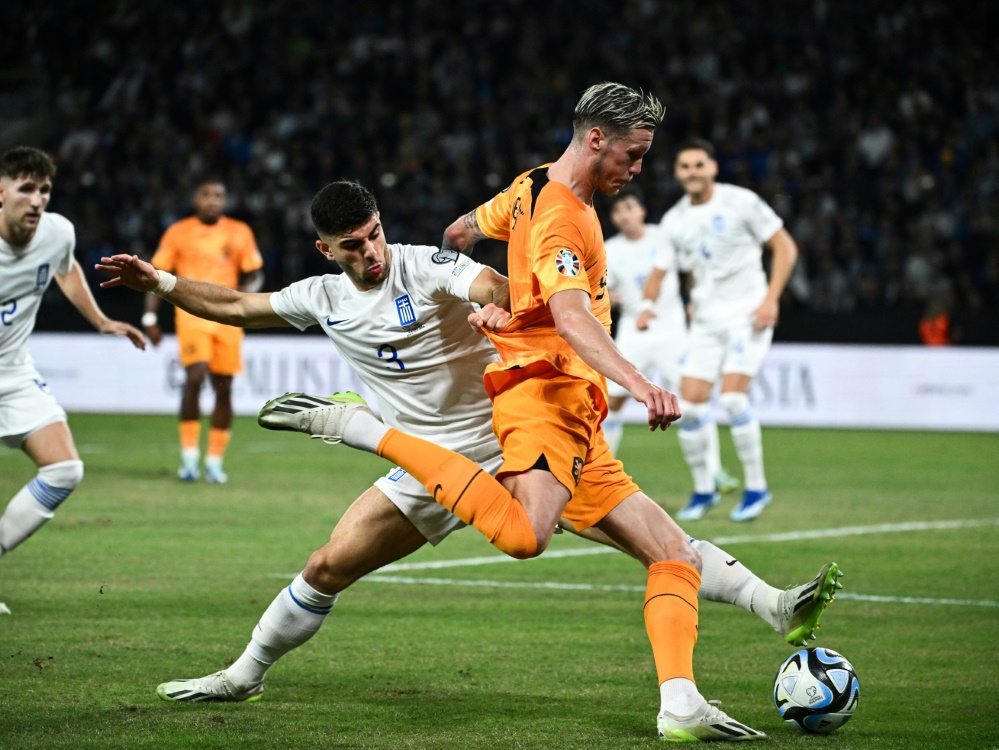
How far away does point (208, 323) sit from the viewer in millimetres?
12492

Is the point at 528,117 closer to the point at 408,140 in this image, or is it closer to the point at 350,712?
the point at 408,140

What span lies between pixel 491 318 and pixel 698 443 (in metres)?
6.19

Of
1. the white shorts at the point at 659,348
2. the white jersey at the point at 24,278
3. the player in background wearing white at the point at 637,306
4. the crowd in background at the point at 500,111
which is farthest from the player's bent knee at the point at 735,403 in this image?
the crowd in background at the point at 500,111

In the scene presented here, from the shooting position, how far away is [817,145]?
20.8m

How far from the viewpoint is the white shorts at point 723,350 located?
10430 millimetres

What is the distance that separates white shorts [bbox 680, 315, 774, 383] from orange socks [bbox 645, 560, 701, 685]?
5864mm

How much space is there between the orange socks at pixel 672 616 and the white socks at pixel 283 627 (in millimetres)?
1109

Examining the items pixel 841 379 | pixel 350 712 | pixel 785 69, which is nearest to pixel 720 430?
pixel 841 379

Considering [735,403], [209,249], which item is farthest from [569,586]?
[209,249]

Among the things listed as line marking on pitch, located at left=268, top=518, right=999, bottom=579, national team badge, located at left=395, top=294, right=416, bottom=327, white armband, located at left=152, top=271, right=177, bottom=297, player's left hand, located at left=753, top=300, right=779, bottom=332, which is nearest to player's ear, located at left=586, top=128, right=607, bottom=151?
national team badge, located at left=395, top=294, right=416, bottom=327

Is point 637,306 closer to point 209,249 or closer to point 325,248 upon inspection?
point 209,249

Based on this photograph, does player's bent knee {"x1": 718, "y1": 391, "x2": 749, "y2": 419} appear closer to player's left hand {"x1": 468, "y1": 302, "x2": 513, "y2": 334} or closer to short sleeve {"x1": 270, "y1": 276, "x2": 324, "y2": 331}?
short sleeve {"x1": 270, "y1": 276, "x2": 324, "y2": 331}

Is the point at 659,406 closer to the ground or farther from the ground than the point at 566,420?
farther from the ground

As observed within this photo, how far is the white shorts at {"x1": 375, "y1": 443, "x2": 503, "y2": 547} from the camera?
15.9 feet
